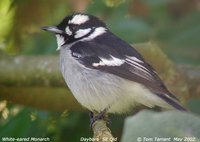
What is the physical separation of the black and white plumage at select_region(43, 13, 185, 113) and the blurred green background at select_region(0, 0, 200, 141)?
413 millimetres

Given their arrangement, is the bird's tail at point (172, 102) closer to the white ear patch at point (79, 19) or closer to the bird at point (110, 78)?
the bird at point (110, 78)

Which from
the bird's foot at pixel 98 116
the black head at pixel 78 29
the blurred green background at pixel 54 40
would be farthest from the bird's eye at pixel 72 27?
the bird's foot at pixel 98 116

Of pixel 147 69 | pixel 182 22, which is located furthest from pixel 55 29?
pixel 182 22

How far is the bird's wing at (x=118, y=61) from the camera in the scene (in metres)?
2.72

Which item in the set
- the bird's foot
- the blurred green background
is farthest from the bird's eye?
the bird's foot

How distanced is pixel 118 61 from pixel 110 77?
0.31ft

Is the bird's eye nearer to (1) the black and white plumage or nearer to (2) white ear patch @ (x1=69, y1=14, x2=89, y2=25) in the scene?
(2) white ear patch @ (x1=69, y1=14, x2=89, y2=25)

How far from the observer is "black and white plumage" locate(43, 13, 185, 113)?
2.75 meters

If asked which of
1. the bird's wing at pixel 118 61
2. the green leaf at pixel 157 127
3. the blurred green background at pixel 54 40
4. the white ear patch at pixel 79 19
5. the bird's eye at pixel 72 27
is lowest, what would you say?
the blurred green background at pixel 54 40

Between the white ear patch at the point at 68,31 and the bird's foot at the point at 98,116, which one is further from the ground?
the white ear patch at the point at 68,31

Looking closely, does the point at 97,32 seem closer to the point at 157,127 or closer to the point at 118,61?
the point at 118,61

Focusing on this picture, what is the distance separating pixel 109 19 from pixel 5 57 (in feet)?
2.64

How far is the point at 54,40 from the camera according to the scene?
3.52m

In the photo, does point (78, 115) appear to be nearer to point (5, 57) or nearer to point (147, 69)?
point (5, 57)
